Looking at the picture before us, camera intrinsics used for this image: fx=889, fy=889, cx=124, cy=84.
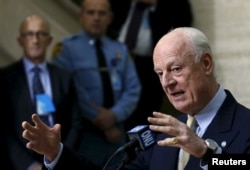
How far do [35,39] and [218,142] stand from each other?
2.73 metres

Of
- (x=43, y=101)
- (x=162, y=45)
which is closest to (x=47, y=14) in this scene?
(x=43, y=101)

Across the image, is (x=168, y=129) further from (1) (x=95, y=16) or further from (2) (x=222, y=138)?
(1) (x=95, y=16)

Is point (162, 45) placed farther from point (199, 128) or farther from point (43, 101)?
point (43, 101)

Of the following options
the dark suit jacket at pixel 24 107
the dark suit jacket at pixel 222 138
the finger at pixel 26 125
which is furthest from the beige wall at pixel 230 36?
the finger at pixel 26 125

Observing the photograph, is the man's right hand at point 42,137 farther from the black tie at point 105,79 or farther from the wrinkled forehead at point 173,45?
the black tie at point 105,79

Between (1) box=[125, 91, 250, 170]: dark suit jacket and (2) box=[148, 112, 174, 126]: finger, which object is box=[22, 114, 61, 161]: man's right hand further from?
(2) box=[148, 112, 174, 126]: finger

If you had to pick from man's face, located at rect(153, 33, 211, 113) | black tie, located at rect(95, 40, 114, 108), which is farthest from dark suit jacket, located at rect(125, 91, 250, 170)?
black tie, located at rect(95, 40, 114, 108)

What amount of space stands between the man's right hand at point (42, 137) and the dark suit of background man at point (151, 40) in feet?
9.39

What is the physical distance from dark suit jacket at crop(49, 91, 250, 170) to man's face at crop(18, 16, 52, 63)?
7.61 ft

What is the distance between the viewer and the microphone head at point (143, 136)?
356 centimetres

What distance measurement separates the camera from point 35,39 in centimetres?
613

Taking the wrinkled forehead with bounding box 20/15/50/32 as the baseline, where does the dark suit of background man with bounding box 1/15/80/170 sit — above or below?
below

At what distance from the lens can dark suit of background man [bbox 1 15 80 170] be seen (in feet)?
19.1

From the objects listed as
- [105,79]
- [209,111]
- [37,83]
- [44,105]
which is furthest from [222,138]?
[105,79]
